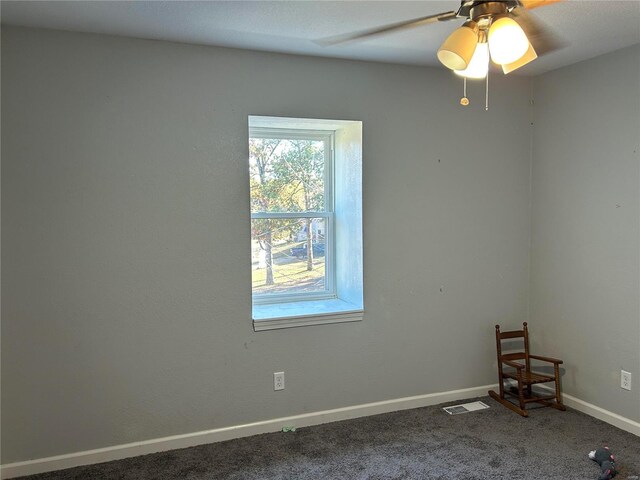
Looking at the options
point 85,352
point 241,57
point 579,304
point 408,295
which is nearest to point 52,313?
point 85,352

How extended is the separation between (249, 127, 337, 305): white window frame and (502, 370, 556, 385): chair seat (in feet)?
4.39

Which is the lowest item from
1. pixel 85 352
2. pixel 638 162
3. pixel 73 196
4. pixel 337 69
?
pixel 85 352

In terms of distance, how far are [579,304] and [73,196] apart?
319 centimetres

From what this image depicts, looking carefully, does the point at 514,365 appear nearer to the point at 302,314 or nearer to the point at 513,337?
the point at 513,337

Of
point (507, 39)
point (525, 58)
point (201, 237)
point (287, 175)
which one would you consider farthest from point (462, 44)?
point (287, 175)

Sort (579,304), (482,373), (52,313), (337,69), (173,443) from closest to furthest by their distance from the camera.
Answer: (52,313), (173,443), (337,69), (579,304), (482,373)

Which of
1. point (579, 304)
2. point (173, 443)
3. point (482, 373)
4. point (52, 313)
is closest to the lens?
point (52, 313)

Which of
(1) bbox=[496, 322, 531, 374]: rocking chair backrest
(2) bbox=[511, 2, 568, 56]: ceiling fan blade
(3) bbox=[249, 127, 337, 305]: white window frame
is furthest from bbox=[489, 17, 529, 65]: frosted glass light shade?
(1) bbox=[496, 322, 531, 374]: rocking chair backrest

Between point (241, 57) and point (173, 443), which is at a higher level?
point (241, 57)

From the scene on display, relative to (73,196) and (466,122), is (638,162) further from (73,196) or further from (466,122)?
(73,196)

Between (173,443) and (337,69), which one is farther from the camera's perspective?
(337,69)

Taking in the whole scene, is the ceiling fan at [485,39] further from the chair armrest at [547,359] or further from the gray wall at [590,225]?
the chair armrest at [547,359]

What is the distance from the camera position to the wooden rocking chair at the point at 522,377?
3.29 meters

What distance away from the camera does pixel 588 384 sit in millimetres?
3311
